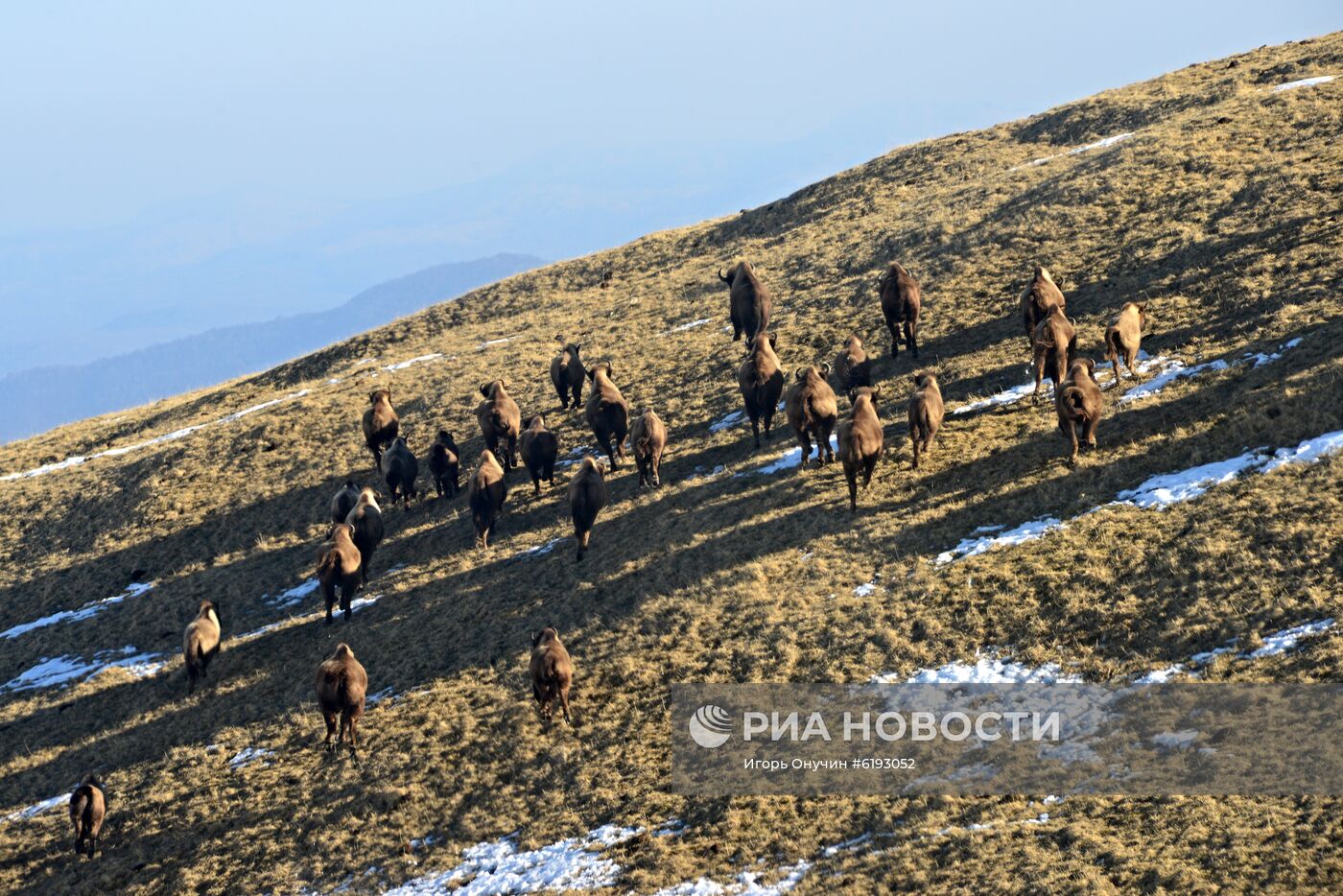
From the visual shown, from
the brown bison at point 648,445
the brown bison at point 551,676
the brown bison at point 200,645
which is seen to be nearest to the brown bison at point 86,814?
the brown bison at point 200,645

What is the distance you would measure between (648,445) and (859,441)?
21.2ft

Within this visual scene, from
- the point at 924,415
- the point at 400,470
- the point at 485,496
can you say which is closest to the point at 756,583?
the point at 924,415

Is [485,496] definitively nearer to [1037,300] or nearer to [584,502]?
[584,502]

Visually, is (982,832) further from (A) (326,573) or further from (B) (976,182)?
(B) (976,182)

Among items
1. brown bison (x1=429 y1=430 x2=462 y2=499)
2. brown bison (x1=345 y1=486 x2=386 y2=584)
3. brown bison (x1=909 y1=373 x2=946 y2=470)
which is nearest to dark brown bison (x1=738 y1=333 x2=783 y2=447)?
brown bison (x1=909 y1=373 x2=946 y2=470)

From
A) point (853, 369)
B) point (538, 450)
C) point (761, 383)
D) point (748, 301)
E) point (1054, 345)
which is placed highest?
point (748, 301)

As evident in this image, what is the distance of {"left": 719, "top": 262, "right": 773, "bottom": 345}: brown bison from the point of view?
32.2 m

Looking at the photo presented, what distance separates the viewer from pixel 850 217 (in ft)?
162

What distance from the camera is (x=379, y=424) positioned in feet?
106

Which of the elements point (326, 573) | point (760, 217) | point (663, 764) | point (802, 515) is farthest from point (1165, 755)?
point (760, 217)

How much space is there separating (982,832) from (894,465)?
1098cm

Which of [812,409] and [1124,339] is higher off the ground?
[812,409]

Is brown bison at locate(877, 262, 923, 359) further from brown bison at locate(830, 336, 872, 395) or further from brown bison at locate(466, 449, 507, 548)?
brown bison at locate(466, 449, 507, 548)

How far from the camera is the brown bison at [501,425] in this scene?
2970 cm
